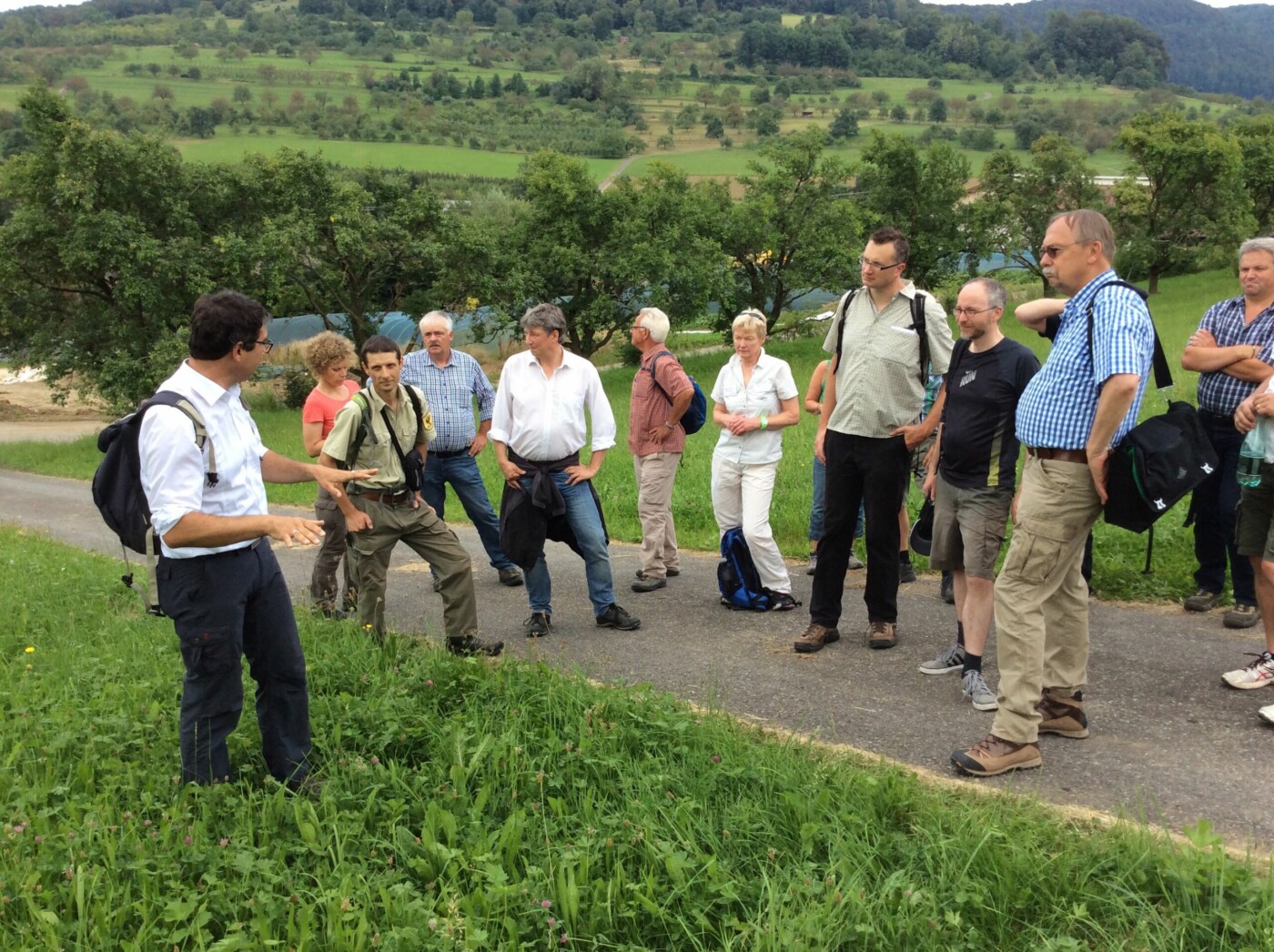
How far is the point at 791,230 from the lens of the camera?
4484 centimetres

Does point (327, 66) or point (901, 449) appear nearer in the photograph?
point (901, 449)

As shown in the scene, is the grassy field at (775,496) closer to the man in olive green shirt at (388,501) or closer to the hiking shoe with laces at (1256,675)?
the hiking shoe with laces at (1256,675)

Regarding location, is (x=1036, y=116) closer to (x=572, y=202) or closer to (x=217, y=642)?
(x=572, y=202)

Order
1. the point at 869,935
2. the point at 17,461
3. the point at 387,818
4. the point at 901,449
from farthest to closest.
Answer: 1. the point at 17,461
2. the point at 901,449
3. the point at 387,818
4. the point at 869,935

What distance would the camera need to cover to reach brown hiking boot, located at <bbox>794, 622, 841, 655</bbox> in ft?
19.9

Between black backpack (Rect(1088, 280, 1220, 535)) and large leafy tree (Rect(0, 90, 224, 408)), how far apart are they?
2704cm

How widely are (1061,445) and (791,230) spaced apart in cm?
4205

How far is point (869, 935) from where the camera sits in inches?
125

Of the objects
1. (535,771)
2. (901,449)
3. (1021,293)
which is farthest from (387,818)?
(1021,293)

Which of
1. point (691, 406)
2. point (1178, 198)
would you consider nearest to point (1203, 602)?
point (691, 406)

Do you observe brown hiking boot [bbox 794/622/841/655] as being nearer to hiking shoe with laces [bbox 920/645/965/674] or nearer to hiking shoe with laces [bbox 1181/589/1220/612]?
hiking shoe with laces [bbox 920/645/965/674]

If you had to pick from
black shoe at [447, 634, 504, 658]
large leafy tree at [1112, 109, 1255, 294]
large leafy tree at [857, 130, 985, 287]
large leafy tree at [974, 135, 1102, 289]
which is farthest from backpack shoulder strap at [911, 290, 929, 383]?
large leafy tree at [974, 135, 1102, 289]

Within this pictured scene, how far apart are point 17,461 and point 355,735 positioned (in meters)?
23.3

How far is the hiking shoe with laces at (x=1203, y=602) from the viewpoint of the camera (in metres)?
6.62
